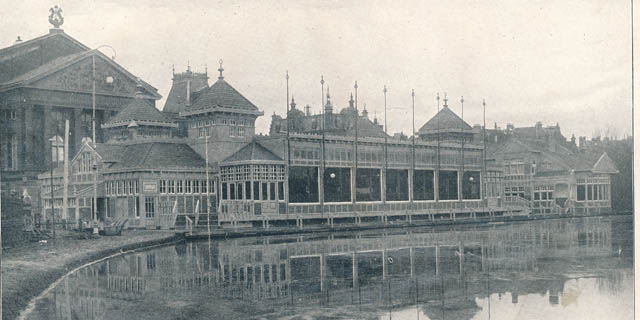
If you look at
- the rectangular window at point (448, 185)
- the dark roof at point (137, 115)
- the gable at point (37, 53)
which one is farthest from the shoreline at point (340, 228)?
the dark roof at point (137, 115)

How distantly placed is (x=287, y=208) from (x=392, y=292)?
2795cm

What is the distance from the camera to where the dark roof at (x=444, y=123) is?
64.7 meters

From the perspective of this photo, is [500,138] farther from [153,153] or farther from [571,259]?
[571,259]

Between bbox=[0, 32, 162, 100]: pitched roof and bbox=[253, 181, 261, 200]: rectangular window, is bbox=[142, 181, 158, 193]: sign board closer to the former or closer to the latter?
bbox=[253, 181, 261, 200]: rectangular window

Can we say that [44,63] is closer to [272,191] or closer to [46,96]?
[46,96]

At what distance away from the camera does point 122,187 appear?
139 ft

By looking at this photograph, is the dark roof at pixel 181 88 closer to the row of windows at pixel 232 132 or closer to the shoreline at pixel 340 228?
the row of windows at pixel 232 132

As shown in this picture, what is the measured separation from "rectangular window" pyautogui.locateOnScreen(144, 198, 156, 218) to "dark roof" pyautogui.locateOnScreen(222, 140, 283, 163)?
6240 mm

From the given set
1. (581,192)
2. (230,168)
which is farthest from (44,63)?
(581,192)

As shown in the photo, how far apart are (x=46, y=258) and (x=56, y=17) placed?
335 inches

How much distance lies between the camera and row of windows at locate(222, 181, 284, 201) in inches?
1758

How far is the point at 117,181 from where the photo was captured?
42.8 meters

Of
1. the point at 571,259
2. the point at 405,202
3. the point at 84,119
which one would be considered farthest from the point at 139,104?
the point at 571,259

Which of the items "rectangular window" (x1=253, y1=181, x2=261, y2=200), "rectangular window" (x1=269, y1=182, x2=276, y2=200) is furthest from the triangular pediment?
"rectangular window" (x1=269, y1=182, x2=276, y2=200)
